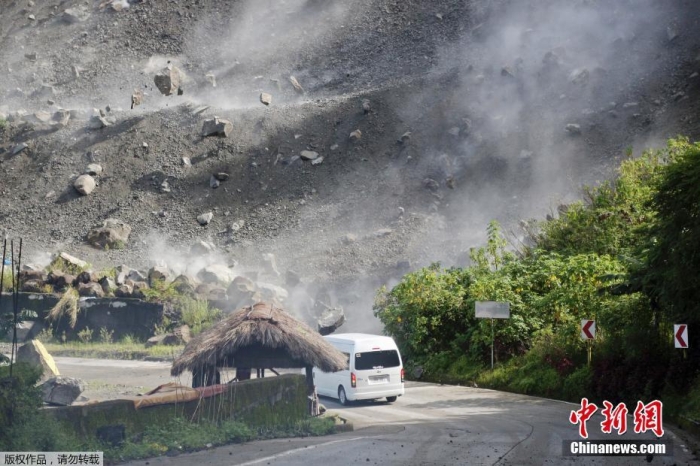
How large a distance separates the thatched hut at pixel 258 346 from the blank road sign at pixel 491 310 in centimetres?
1182

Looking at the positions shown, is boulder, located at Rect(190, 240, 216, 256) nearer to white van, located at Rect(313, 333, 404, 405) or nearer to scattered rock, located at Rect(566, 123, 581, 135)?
scattered rock, located at Rect(566, 123, 581, 135)

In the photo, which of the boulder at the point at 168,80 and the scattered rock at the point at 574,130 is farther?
the boulder at the point at 168,80

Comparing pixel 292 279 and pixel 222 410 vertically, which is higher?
pixel 292 279

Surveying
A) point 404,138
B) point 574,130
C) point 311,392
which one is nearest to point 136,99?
point 404,138

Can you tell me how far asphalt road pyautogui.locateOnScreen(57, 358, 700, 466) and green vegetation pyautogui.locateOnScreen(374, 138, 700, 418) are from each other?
7.07ft

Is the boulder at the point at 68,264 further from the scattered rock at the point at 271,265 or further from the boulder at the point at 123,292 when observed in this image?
the scattered rock at the point at 271,265

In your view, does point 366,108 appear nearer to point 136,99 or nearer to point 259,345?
point 136,99

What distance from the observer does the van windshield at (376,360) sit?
1011 inches

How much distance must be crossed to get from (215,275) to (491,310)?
67.9ft

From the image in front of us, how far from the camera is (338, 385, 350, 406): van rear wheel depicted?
85.2 feet

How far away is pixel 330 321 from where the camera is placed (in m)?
42.1

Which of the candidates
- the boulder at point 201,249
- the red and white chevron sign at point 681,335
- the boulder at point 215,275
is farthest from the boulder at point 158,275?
the red and white chevron sign at point 681,335

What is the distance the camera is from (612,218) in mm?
34188

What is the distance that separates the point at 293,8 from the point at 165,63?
40.4 ft
